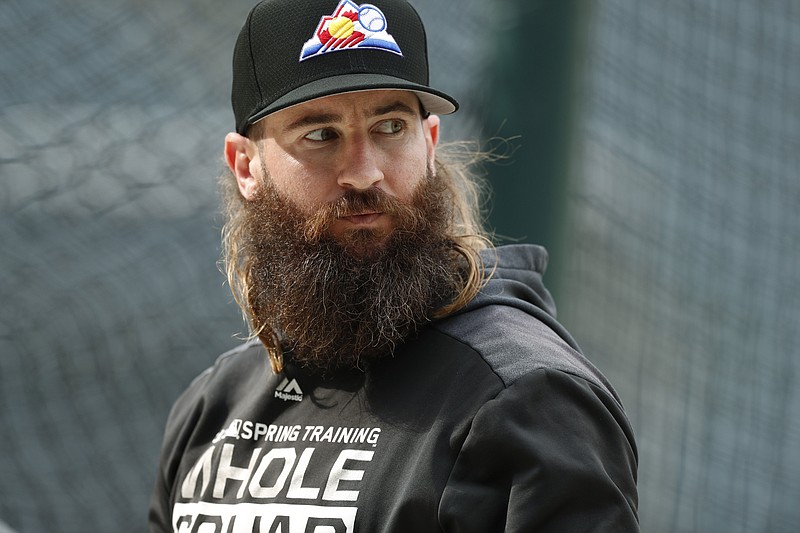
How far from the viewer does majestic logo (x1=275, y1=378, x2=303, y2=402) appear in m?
2.31

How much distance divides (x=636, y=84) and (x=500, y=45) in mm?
520

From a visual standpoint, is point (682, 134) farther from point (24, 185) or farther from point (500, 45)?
point (24, 185)

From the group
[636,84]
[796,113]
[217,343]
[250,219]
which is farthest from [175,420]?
[796,113]

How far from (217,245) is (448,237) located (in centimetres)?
159

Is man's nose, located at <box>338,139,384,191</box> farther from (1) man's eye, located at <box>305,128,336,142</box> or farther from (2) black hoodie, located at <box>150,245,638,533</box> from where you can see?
(2) black hoodie, located at <box>150,245,638,533</box>

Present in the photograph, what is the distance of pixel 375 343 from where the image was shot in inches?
85.6

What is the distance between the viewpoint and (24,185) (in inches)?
138

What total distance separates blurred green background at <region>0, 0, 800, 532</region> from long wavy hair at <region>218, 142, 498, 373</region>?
80 cm

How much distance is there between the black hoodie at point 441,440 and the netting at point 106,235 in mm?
1206

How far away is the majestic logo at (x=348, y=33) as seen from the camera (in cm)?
220

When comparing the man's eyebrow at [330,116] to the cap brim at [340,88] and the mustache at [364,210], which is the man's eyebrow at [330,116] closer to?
the cap brim at [340,88]

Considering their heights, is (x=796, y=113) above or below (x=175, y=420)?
above

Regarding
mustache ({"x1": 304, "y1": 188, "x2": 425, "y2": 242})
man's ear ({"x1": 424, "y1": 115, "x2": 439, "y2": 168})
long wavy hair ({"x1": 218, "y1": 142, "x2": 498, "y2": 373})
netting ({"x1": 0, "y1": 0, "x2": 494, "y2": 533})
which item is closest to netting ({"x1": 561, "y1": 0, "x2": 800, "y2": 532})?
netting ({"x1": 0, "y1": 0, "x2": 494, "y2": 533})

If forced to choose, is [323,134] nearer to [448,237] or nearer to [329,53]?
[329,53]
